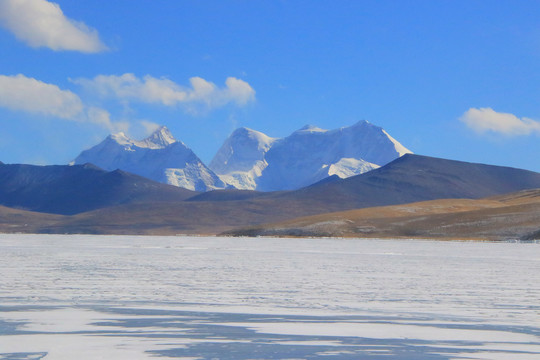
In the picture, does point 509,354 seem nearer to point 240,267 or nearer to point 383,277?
point 383,277

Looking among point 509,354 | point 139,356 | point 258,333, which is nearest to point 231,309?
point 258,333

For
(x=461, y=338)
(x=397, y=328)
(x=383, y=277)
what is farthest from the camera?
(x=383, y=277)

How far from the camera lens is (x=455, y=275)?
4244 cm

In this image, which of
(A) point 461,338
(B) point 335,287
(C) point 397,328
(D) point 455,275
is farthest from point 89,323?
(D) point 455,275

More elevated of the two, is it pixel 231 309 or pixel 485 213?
pixel 485 213

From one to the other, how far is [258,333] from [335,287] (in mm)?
13885

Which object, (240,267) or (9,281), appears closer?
(9,281)

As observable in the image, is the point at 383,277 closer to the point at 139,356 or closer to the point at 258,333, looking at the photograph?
the point at 258,333

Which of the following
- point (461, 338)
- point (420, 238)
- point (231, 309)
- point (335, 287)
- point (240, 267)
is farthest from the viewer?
point (420, 238)

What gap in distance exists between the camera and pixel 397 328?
21.0 meters

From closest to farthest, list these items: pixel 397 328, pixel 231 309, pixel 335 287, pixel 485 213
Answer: pixel 397 328 → pixel 231 309 → pixel 335 287 → pixel 485 213

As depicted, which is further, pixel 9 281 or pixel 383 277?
pixel 383 277

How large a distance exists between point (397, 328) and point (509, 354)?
4.31 metres

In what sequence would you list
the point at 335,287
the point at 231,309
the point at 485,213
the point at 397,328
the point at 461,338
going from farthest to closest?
1. the point at 485,213
2. the point at 335,287
3. the point at 231,309
4. the point at 397,328
5. the point at 461,338
